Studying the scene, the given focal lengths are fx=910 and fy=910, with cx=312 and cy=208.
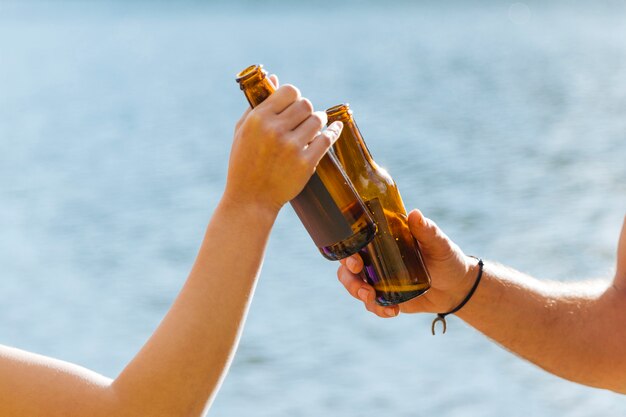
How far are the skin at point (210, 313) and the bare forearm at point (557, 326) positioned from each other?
0.77 meters

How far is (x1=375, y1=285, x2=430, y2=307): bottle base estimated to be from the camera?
1703 mm

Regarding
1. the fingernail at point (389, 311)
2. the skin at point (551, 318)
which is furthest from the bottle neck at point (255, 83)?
the skin at point (551, 318)

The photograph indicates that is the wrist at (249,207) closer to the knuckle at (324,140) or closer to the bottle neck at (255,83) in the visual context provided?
the knuckle at (324,140)

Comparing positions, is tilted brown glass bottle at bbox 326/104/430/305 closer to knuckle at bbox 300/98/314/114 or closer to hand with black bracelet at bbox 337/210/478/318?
hand with black bracelet at bbox 337/210/478/318

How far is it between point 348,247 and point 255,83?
13.0 inches

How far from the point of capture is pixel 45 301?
700cm

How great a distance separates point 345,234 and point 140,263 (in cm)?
632

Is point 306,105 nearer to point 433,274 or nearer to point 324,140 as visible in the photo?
point 324,140

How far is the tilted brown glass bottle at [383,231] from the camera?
5.57ft

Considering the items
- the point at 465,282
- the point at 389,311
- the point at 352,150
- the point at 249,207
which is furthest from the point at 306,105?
the point at 465,282

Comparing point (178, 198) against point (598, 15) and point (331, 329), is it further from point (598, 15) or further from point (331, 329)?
point (598, 15)

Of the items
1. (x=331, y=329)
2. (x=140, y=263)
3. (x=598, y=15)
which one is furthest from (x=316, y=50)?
(x=331, y=329)

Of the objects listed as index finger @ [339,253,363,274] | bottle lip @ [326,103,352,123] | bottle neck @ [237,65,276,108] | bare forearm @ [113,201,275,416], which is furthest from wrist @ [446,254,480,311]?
bare forearm @ [113,201,275,416]

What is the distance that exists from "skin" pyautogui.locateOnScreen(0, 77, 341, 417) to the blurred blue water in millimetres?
4036
